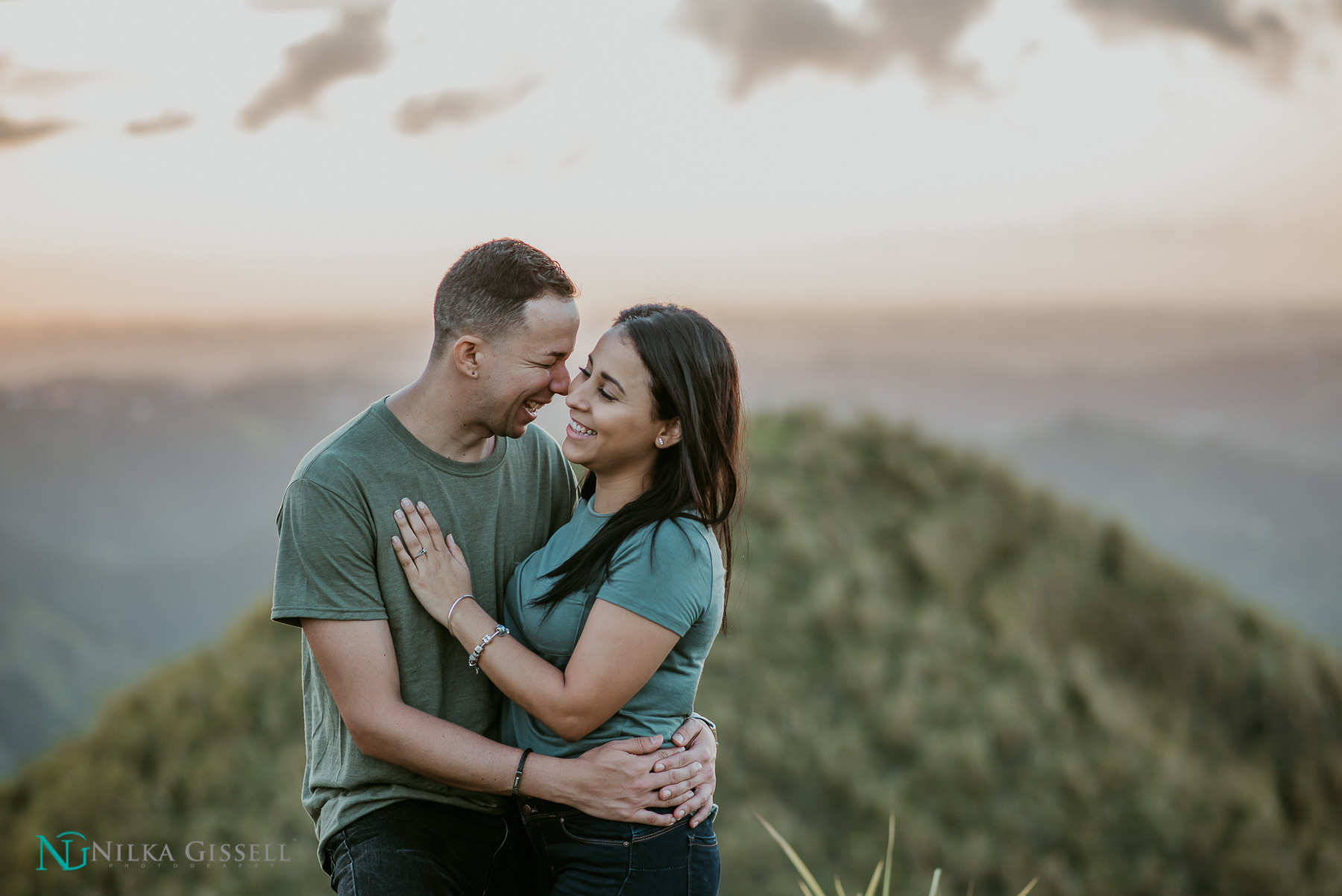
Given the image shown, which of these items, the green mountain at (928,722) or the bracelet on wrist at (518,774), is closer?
the bracelet on wrist at (518,774)

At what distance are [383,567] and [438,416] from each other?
0.55 metres

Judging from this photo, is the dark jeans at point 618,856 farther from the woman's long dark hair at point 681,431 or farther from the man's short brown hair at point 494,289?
the man's short brown hair at point 494,289

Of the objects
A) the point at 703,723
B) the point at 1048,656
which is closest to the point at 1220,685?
the point at 1048,656

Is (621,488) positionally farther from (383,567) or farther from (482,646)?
(383,567)

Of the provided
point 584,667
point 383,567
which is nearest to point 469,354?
point 383,567

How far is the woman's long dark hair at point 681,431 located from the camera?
9.68ft

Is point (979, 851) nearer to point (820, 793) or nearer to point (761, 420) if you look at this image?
point (820, 793)

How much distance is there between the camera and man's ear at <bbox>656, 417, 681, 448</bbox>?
301cm

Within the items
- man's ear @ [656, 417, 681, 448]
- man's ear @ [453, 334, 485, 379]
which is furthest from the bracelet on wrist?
man's ear @ [453, 334, 485, 379]

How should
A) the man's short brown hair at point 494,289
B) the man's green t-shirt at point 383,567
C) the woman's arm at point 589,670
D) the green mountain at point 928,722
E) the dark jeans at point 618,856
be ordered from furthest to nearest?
the green mountain at point 928,722 → the man's short brown hair at point 494,289 → the man's green t-shirt at point 383,567 → the dark jeans at point 618,856 → the woman's arm at point 589,670

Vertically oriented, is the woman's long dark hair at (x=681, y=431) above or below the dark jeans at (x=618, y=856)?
above

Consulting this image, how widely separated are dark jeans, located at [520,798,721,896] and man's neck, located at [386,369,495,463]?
121 centimetres

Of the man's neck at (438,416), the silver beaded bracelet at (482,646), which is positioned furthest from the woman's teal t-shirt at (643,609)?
the man's neck at (438,416)

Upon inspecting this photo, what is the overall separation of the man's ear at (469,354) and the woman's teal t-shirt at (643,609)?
0.61 m
